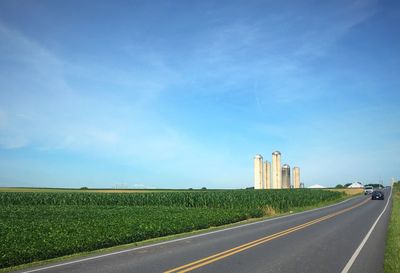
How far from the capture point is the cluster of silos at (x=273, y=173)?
3583 inches

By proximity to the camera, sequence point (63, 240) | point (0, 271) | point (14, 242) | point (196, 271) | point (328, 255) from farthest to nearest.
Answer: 1. point (63, 240)
2. point (14, 242)
3. point (328, 255)
4. point (0, 271)
5. point (196, 271)

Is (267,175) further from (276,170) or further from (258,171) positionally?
(258,171)

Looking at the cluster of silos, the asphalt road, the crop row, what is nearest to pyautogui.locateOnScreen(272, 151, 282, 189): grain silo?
the cluster of silos

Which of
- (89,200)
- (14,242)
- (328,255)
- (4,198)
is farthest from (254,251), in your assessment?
(4,198)

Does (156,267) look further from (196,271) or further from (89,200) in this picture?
(89,200)

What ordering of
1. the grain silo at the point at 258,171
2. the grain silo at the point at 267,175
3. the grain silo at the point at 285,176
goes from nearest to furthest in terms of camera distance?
1. the grain silo at the point at 258,171
2. the grain silo at the point at 267,175
3. the grain silo at the point at 285,176

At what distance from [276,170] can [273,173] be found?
1.07 m

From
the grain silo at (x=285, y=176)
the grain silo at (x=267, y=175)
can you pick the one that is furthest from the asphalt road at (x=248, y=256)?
the grain silo at (x=285, y=176)

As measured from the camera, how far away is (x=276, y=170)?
95.4m

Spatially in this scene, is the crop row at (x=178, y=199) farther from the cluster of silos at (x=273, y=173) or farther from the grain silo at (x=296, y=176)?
the grain silo at (x=296, y=176)

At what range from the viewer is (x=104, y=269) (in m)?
9.39

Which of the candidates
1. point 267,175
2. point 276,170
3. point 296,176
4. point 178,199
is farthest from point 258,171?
point 178,199

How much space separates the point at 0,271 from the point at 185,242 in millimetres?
6311

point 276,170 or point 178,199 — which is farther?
point 276,170
